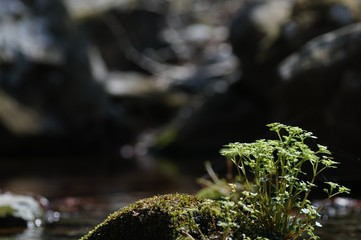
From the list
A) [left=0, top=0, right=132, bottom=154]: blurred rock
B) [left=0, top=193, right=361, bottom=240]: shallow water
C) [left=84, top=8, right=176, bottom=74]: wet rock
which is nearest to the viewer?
[left=0, top=193, right=361, bottom=240]: shallow water

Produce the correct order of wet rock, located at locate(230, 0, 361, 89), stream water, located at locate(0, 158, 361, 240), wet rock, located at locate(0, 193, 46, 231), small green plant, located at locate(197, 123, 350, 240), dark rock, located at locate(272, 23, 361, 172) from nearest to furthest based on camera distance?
small green plant, located at locate(197, 123, 350, 240)
stream water, located at locate(0, 158, 361, 240)
wet rock, located at locate(0, 193, 46, 231)
dark rock, located at locate(272, 23, 361, 172)
wet rock, located at locate(230, 0, 361, 89)

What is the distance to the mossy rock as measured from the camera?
169 inches

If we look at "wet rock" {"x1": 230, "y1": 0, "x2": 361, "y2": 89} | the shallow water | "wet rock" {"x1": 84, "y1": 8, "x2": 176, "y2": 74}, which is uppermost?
"wet rock" {"x1": 84, "y1": 8, "x2": 176, "y2": 74}

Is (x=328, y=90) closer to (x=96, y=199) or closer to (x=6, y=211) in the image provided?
(x=96, y=199)

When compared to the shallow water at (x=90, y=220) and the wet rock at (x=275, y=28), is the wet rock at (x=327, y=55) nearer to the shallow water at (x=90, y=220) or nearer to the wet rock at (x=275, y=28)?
the wet rock at (x=275, y=28)

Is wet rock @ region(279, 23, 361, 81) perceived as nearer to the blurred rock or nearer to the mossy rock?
the mossy rock

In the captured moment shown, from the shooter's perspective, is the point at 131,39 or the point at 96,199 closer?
the point at 96,199

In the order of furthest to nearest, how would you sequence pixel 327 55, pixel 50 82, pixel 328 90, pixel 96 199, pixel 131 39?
pixel 131 39 < pixel 50 82 < pixel 327 55 < pixel 328 90 < pixel 96 199

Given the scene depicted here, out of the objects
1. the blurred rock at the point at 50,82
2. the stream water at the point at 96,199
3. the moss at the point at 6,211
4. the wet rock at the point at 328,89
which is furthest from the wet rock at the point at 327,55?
the blurred rock at the point at 50,82

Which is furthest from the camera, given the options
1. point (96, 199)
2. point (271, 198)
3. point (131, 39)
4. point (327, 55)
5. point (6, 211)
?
point (131, 39)

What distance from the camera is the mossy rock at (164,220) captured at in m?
4.29

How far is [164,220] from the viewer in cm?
432

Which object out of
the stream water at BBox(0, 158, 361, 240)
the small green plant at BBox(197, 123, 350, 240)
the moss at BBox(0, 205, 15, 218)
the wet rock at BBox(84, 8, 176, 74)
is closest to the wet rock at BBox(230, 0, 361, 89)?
the stream water at BBox(0, 158, 361, 240)

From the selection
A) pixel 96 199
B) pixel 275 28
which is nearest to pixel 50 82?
pixel 275 28
